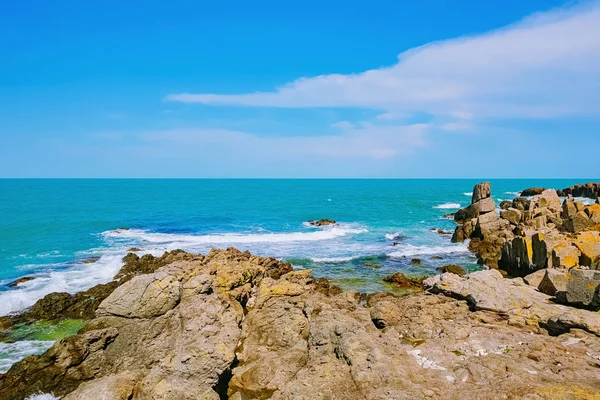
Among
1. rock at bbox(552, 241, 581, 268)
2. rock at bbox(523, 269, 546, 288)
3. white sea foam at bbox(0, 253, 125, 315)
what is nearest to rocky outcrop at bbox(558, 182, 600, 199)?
rock at bbox(552, 241, 581, 268)

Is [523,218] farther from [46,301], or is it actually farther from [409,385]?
[46,301]

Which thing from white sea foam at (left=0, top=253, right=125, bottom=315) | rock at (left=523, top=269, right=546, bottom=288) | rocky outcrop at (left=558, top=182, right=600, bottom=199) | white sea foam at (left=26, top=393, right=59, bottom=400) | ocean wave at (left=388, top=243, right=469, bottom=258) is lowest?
white sea foam at (left=0, top=253, right=125, bottom=315)

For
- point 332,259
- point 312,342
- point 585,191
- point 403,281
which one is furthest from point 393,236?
point 585,191

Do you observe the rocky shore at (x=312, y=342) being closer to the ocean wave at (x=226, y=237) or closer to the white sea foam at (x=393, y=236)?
the ocean wave at (x=226, y=237)

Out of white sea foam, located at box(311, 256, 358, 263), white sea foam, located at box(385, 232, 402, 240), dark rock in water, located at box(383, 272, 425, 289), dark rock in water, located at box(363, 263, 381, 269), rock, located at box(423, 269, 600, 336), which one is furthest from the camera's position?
white sea foam, located at box(385, 232, 402, 240)

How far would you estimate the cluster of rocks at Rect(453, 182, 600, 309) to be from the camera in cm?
1605

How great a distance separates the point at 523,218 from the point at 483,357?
34198 mm

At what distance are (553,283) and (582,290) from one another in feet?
6.09

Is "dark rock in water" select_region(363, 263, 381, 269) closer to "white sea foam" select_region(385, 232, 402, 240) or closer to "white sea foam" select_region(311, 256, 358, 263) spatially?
"white sea foam" select_region(311, 256, 358, 263)

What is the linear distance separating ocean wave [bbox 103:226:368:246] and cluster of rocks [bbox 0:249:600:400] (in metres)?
26.0

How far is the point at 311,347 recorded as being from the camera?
13352 millimetres

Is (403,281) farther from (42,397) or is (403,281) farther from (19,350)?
(19,350)

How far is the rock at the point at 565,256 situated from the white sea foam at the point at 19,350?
27233mm

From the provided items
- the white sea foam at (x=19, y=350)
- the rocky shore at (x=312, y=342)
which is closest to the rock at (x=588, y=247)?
the rocky shore at (x=312, y=342)
